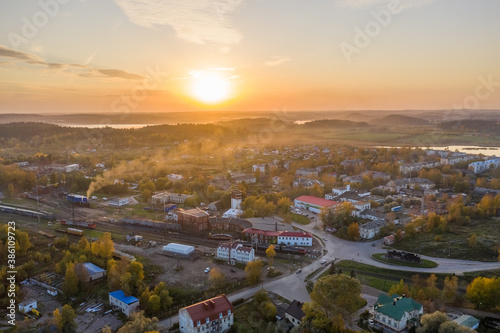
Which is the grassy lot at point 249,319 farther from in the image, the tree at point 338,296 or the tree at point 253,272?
the tree at point 338,296

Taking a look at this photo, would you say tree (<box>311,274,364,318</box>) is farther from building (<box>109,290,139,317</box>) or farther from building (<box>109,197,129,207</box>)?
building (<box>109,197,129,207</box>)

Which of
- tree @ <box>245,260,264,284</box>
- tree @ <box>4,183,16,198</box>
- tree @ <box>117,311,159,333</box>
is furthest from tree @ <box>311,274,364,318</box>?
tree @ <box>4,183,16,198</box>

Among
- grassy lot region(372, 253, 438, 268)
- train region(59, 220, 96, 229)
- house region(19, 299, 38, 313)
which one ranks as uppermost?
train region(59, 220, 96, 229)

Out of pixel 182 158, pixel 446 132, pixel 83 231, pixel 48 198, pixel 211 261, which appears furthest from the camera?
pixel 446 132

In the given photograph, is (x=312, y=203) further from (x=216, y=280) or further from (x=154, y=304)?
(x=154, y=304)

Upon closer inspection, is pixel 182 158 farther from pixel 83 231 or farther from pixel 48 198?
pixel 83 231

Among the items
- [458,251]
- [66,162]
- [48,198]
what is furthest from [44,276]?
[66,162]

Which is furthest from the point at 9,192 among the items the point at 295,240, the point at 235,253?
the point at 295,240
